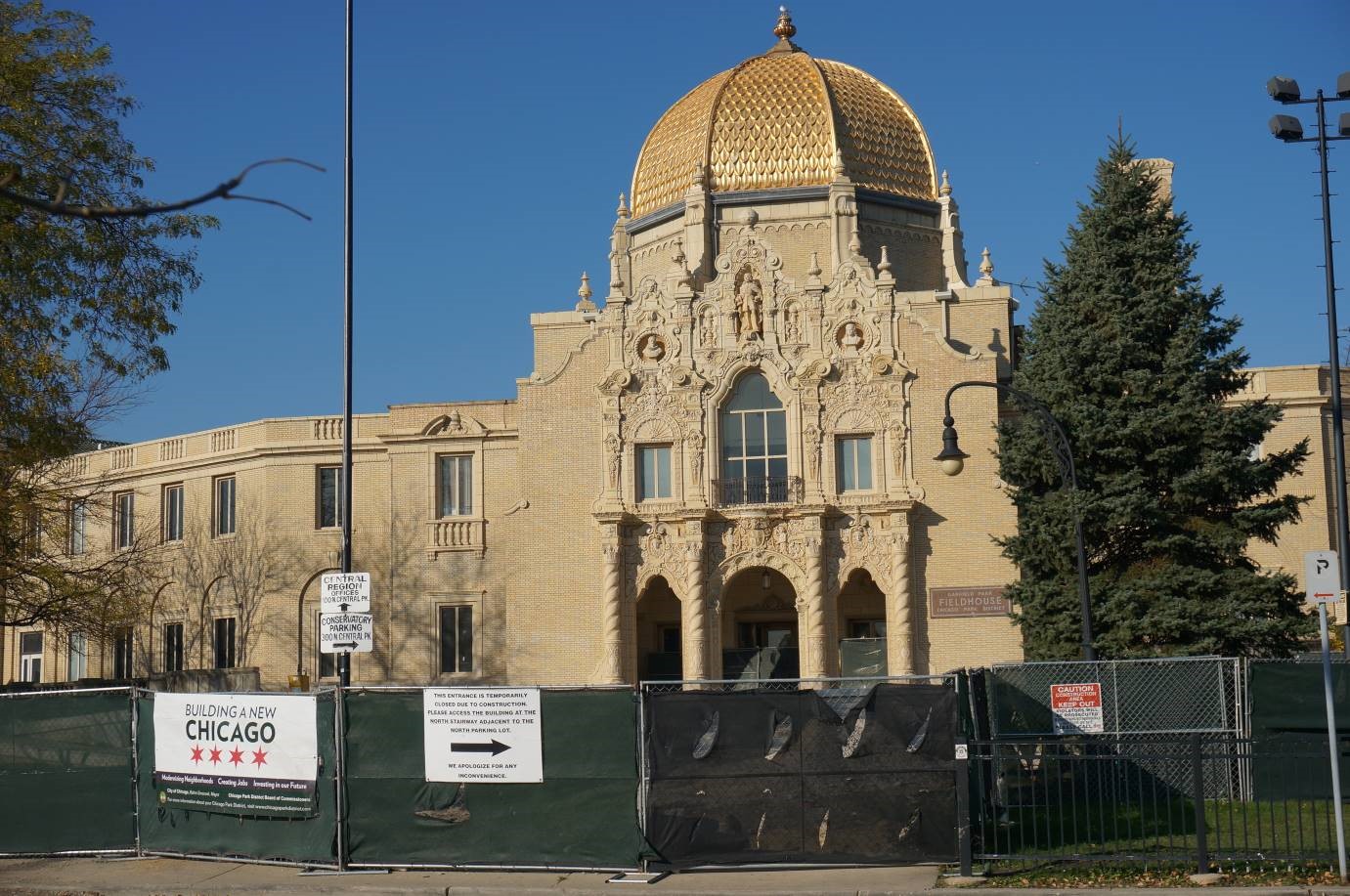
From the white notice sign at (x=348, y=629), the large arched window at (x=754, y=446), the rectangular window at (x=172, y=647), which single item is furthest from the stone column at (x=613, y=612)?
the white notice sign at (x=348, y=629)

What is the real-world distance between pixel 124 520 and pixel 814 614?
2396 cm

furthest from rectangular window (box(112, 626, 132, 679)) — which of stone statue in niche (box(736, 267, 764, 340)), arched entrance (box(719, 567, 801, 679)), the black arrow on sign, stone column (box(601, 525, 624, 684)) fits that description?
the black arrow on sign

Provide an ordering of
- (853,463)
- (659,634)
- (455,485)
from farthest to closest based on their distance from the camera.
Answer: (455,485), (659,634), (853,463)

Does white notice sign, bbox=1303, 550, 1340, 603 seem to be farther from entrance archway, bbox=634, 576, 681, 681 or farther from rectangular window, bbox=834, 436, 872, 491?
entrance archway, bbox=634, 576, 681, 681

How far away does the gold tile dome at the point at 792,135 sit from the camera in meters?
45.2

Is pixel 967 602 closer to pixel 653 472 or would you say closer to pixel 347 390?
pixel 653 472

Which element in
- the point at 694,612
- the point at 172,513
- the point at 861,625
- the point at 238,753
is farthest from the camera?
the point at 172,513

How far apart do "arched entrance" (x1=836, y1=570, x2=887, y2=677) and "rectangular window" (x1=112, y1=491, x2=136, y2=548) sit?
23024 mm

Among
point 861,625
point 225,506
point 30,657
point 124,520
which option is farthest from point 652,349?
point 30,657

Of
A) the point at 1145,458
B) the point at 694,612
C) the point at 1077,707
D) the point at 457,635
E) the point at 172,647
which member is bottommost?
the point at 1077,707

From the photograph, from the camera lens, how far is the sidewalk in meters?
14.8

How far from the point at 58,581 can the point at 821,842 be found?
17080 mm

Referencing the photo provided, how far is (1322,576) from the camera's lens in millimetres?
15547

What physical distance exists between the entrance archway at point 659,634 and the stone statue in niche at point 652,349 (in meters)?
5.82
